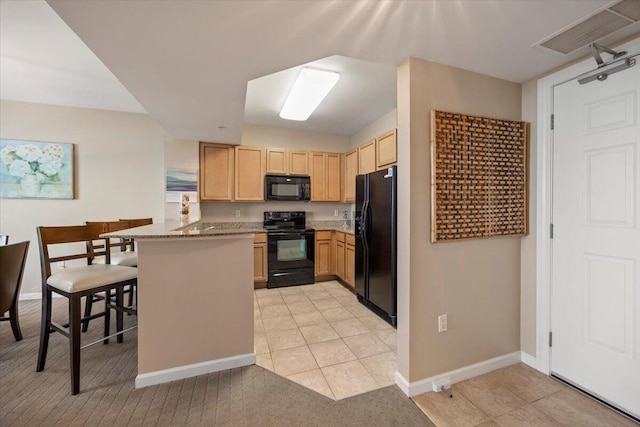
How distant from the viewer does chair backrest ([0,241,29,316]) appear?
6.98 ft

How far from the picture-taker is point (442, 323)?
1.84 metres

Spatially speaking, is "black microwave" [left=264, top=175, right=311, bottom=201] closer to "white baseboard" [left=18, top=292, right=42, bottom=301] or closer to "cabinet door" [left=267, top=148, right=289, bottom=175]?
"cabinet door" [left=267, top=148, right=289, bottom=175]

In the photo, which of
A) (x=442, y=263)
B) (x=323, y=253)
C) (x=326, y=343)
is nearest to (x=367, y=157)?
(x=323, y=253)

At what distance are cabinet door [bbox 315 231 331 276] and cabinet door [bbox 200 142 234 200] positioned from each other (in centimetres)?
159

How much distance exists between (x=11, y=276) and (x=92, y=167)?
195cm

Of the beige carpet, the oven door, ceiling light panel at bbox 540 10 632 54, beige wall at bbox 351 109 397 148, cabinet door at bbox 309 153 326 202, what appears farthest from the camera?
cabinet door at bbox 309 153 326 202

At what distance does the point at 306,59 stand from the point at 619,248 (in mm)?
2358

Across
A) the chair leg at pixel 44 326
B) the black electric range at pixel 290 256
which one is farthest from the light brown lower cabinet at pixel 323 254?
the chair leg at pixel 44 326

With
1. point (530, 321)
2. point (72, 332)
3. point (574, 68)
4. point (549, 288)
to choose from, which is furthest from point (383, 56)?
point (72, 332)

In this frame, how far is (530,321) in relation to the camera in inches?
81.5

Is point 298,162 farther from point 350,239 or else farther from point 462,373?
point 462,373

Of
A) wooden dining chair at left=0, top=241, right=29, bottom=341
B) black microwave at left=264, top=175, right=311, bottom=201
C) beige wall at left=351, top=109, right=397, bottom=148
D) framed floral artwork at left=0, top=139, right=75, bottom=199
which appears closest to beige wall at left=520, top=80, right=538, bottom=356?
beige wall at left=351, top=109, right=397, bottom=148

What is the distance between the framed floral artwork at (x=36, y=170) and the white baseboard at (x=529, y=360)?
5.53 metres

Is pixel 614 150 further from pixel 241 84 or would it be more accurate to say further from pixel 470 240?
pixel 241 84
